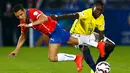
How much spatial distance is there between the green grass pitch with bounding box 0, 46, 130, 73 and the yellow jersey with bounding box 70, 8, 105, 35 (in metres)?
2.03

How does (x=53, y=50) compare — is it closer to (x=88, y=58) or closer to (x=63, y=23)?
(x=88, y=58)

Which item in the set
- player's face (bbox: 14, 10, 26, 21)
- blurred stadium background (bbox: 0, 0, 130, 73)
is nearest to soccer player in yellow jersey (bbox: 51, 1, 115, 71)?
player's face (bbox: 14, 10, 26, 21)

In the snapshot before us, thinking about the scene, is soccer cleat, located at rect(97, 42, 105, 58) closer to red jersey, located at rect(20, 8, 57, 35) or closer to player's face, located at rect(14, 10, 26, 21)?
red jersey, located at rect(20, 8, 57, 35)

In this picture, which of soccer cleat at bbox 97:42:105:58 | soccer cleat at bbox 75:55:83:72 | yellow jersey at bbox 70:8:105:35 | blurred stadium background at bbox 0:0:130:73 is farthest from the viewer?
blurred stadium background at bbox 0:0:130:73

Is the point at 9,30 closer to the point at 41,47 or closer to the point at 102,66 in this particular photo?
the point at 41,47

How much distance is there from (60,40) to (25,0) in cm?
1255

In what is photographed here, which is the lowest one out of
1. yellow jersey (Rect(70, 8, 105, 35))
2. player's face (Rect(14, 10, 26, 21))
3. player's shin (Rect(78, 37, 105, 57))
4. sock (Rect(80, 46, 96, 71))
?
sock (Rect(80, 46, 96, 71))

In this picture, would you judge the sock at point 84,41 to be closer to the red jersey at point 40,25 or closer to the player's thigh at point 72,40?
the player's thigh at point 72,40

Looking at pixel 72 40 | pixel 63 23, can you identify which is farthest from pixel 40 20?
pixel 63 23

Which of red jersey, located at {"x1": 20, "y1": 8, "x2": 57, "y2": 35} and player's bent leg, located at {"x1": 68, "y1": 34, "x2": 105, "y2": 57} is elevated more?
red jersey, located at {"x1": 20, "y1": 8, "x2": 57, "y2": 35}

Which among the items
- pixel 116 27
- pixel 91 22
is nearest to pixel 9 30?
pixel 116 27

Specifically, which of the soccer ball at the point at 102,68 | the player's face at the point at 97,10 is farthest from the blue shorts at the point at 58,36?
the soccer ball at the point at 102,68

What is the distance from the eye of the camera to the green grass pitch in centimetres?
1622

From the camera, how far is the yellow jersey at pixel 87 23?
548 inches
